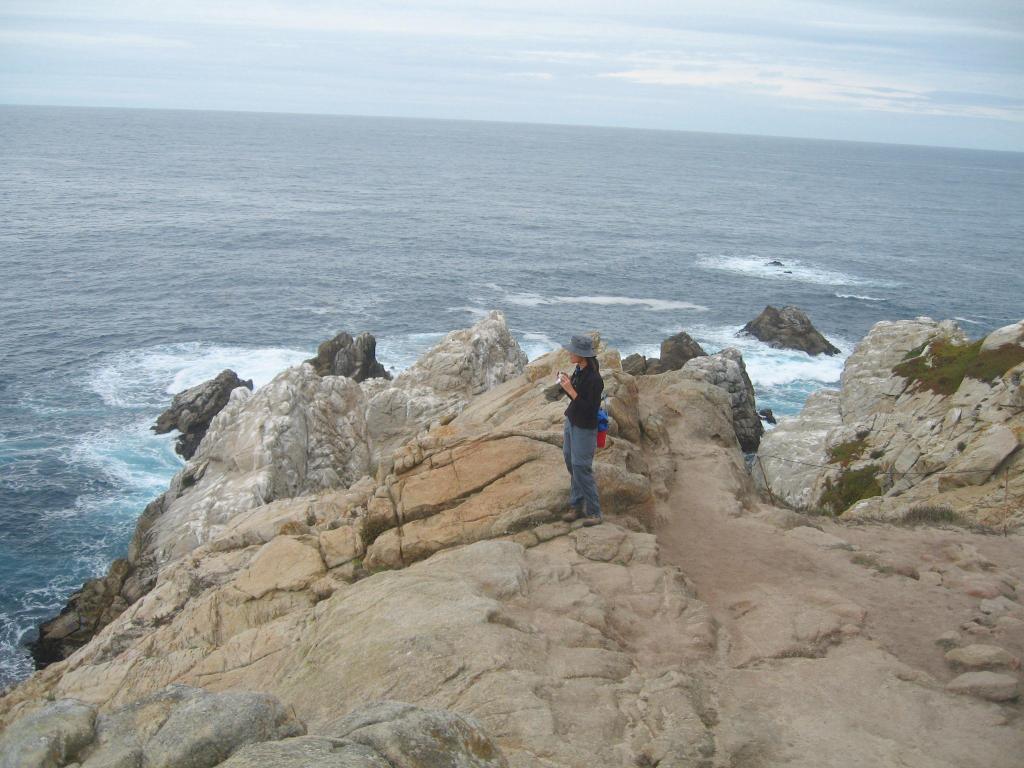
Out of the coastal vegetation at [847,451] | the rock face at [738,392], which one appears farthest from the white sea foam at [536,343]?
the coastal vegetation at [847,451]

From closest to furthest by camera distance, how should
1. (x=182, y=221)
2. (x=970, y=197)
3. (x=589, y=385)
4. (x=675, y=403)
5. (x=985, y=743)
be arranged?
(x=985, y=743) < (x=589, y=385) < (x=675, y=403) < (x=182, y=221) < (x=970, y=197)

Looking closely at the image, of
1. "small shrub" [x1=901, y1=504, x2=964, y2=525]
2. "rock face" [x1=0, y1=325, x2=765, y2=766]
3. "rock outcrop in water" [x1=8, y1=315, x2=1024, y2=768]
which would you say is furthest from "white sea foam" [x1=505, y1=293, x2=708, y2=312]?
"small shrub" [x1=901, y1=504, x2=964, y2=525]

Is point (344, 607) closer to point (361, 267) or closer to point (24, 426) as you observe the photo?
point (24, 426)

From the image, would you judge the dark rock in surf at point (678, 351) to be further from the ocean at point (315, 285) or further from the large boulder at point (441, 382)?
the large boulder at point (441, 382)

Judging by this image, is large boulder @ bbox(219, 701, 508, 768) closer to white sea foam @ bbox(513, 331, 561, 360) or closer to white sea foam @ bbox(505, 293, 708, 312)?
white sea foam @ bbox(513, 331, 561, 360)

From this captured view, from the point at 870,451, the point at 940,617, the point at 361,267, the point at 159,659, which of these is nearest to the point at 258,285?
the point at 361,267

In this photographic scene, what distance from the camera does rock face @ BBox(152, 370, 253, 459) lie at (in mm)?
43250

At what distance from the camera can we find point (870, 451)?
32.5 metres

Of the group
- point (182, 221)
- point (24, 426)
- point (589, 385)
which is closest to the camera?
point (589, 385)

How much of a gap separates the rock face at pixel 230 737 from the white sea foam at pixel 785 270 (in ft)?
283

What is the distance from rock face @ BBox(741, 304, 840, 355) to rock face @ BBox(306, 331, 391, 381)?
32.1 metres

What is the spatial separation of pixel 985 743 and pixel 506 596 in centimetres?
650

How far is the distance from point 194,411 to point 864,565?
38.5 metres

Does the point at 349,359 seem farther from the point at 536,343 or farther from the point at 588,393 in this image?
the point at 588,393
